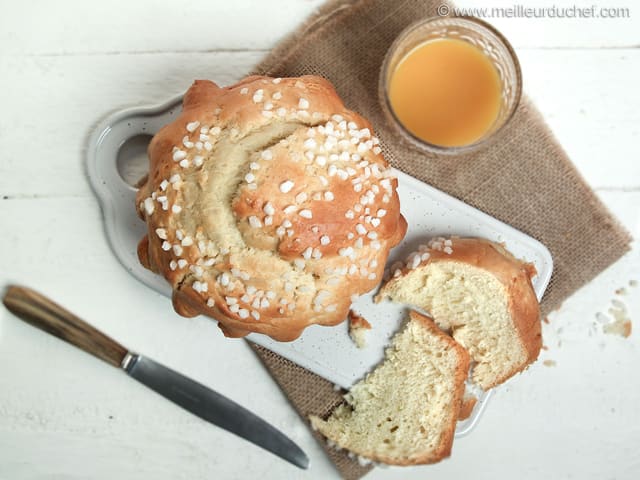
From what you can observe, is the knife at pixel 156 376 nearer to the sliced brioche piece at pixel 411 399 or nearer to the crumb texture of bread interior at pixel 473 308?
the sliced brioche piece at pixel 411 399

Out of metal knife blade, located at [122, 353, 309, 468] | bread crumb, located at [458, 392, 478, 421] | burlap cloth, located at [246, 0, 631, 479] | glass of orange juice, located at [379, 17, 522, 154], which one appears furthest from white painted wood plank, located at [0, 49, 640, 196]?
bread crumb, located at [458, 392, 478, 421]

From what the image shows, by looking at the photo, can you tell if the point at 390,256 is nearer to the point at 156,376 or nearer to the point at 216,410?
the point at 216,410

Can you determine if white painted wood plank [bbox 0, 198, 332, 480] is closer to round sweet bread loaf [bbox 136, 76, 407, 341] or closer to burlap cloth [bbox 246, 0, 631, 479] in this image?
burlap cloth [bbox 246, 0, 631, 479]

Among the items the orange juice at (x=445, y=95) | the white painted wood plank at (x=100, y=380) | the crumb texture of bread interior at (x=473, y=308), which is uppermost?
the orange juice at (x=445, y=95)

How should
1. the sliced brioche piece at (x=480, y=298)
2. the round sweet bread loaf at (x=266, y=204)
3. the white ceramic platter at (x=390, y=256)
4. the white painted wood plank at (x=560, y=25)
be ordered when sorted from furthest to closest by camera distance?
the white painted wood plank at (x=560, y=25), the white ceramic platter at (x=390, y=256), the sliced brioche piece at (x=480, y=298), the round sweet bread loaf at (x=266, y=204)

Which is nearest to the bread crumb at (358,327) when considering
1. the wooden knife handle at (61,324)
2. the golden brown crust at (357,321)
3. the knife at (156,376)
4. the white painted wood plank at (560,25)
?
the golden brown crust at (357,321)

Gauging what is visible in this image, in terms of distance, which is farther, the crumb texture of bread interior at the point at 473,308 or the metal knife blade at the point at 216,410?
the metal knife blade at the point at 216,410
